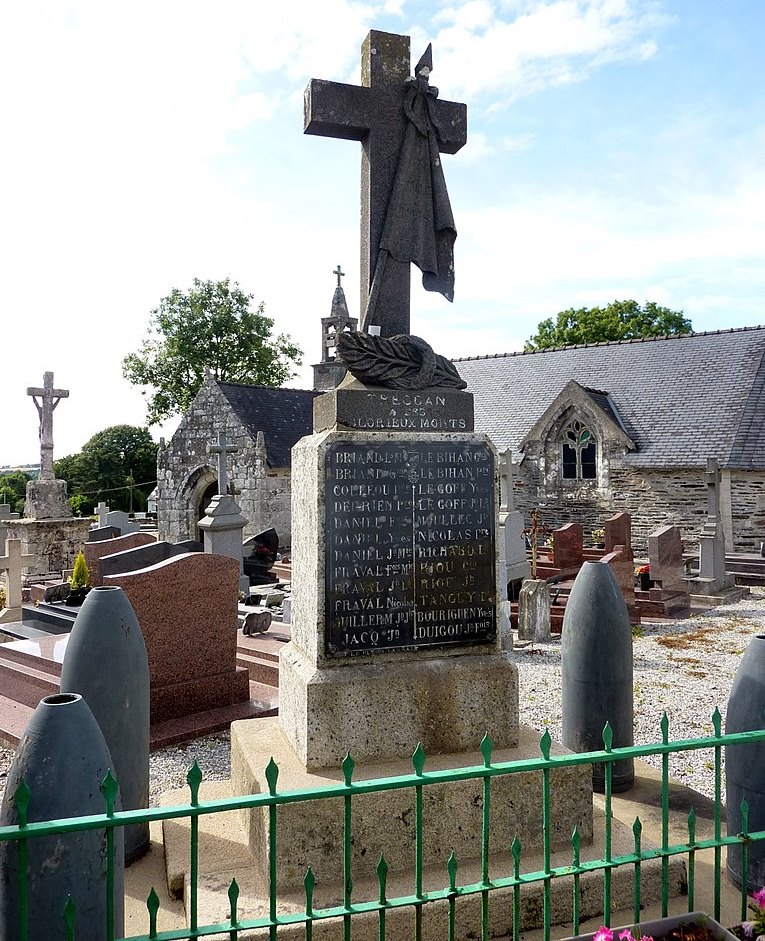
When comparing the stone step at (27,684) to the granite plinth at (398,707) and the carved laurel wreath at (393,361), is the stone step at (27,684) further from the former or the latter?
the carved laurel wreath at (393,361)

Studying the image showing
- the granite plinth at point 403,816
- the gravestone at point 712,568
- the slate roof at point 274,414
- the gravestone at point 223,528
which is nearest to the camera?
the granite plinth at point 403,816

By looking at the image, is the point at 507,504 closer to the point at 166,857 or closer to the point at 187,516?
the point at 166,857

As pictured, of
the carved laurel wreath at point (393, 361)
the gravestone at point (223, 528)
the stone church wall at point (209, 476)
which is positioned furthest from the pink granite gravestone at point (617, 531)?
the carved laurel wreath at point (393, 361)

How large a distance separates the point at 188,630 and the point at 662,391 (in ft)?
59.9

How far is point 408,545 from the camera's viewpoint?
12.2 feet

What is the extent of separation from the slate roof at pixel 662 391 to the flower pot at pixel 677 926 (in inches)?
674

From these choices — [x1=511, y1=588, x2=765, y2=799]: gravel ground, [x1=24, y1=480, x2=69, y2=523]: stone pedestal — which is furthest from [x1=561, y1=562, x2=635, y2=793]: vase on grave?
[x1=24, y1=480, x2=69, y2=523]: stone pedestal

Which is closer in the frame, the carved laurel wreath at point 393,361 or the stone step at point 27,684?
the carved laurel wreath at point 393,361

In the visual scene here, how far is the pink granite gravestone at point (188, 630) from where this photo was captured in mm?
6586

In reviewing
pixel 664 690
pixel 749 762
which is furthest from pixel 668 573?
pixel 749 762

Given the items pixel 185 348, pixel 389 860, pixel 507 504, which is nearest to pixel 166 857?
pixel 389 860

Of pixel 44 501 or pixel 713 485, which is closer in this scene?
pixel 713 485

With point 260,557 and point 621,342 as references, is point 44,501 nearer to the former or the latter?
point 260,557

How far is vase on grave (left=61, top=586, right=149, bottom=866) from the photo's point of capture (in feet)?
12.5
